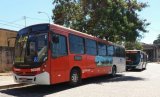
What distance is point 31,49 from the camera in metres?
14.3

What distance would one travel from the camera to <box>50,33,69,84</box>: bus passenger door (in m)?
14.4

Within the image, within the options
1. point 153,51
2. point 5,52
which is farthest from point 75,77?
point 153,51

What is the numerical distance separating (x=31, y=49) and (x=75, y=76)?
3441 millimetres

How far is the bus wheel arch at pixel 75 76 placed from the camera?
→ 16359 mm

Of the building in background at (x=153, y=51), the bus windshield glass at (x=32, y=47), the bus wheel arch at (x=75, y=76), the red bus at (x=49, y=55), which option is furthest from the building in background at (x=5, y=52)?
the building in background at (x=153, y=51)

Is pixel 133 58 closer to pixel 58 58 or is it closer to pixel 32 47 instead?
pixel 58 58

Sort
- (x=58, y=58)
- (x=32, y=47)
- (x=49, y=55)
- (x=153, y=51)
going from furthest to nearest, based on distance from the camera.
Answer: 1. (x=153, y=51)
2. (x=58, y=58)
3. (x=32, y=47)
4. (x=49, y=55)

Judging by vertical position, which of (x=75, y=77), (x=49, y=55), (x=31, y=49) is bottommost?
(x=75, y=77)

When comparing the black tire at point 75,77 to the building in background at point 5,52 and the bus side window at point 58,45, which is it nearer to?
the bus side window at point 58,45

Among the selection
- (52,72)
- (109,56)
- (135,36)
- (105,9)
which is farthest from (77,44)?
(135,36)

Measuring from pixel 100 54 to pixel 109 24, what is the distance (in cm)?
467

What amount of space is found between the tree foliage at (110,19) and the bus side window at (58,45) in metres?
9.52

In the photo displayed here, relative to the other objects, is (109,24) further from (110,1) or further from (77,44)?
(77,44)

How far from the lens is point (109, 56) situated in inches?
904
